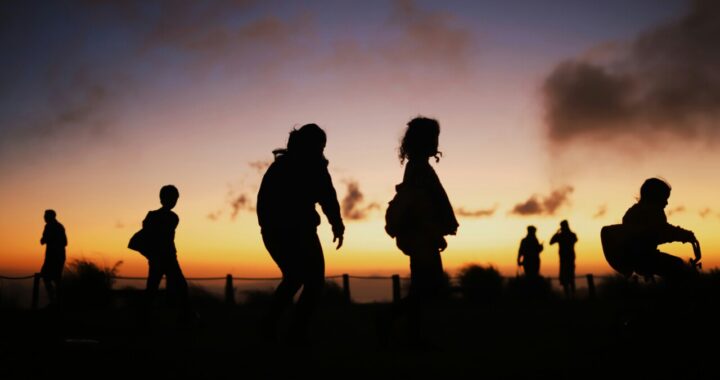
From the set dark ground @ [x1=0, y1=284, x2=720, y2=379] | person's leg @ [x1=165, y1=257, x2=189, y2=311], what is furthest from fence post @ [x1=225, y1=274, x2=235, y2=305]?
dark ground @ [x1=0, y1=284, x2=720, y2=379]

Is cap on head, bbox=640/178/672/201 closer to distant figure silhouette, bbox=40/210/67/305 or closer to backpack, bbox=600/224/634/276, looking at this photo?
backpack, bbox=600/224/634/276

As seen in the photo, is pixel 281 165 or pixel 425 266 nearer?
pixel 425 266

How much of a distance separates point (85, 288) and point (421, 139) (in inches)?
425

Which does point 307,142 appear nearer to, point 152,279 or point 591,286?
point 152,279

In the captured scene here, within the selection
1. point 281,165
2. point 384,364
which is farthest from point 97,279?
point 384,364

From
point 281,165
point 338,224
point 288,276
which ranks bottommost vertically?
point 288,276

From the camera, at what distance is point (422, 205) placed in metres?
5.62

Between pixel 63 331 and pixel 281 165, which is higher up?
pixel 281 165

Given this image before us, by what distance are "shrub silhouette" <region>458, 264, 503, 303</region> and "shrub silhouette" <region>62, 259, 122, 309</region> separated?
9779 mm

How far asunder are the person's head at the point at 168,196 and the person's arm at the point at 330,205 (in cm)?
383

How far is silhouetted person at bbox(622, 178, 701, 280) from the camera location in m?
6.08

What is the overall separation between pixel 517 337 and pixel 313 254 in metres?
2.71

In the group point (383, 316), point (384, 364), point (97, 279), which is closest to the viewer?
point (384, 364)

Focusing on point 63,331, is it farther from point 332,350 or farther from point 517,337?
point 517,337
